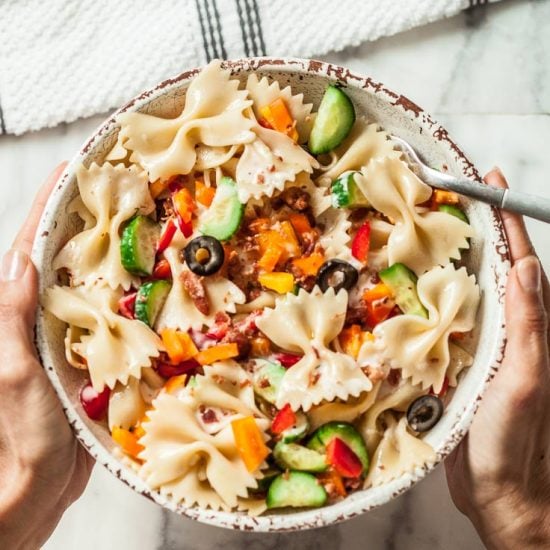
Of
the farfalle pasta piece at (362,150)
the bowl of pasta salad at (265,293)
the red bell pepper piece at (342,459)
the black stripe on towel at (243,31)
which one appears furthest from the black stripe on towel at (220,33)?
the red bell pepper piece at (342,459)

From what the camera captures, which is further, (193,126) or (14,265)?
(193,126)

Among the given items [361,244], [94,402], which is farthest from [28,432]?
[361,244]

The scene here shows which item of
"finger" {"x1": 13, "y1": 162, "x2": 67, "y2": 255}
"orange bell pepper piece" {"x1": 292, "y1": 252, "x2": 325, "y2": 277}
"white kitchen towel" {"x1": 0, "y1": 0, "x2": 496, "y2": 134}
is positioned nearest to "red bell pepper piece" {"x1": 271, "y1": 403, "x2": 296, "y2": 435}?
"orange bell pepper piece" {"x1": 292, "y1": 252, "x2": 325, "y2": 277}

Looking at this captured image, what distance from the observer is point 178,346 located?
441cm

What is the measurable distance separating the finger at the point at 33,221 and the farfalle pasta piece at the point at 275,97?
1173 millimetres

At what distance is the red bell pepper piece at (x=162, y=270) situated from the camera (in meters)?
4.60

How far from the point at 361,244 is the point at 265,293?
0.57 meters

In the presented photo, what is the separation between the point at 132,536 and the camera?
5461 mm

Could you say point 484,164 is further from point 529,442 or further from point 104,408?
point 104,408

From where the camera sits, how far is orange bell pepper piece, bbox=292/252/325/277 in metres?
4.46

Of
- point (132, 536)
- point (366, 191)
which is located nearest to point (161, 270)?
point (366, 191)

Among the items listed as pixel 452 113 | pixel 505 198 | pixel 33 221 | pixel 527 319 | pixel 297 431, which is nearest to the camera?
pixel 527 319

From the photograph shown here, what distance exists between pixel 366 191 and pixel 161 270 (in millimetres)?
1163

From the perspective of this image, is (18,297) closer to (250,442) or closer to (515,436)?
(250,442)
